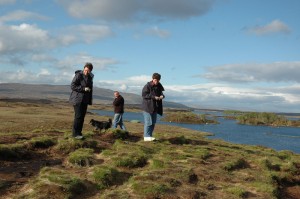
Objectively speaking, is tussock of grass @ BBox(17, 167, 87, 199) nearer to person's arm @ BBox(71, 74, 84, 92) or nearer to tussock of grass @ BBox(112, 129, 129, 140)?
person's arm @ BBox(71, 74, 84, 92)

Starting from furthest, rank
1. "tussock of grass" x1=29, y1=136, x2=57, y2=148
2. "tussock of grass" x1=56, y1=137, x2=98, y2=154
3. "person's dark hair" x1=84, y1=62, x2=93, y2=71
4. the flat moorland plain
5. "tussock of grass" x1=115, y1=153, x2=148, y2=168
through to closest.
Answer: "person's dark hair" x1=84, y1=62, x2=93, y2=71, "tussock of grass" x1=29, y1=136, x2=57, y2=148, "tussock of grass" x1=56, y1=137, x2=98, y2=154, "tussock of grass" x1=115, y1=153, x2=148, y2=168, the flat moorland plain

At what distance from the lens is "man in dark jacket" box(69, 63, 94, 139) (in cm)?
1678

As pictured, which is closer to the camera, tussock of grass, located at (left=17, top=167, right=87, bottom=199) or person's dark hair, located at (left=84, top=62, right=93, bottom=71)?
tussock of grass, located at (left=17, top=167, right=87, bottom=199)

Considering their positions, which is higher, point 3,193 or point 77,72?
point 77,72

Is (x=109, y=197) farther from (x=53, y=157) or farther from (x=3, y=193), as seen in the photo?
(x=53, y=157)

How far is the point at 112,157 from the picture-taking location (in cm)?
1427

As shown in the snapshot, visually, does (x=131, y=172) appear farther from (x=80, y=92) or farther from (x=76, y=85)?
→ (x=76, y=85)

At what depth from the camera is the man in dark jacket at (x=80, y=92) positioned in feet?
55.1

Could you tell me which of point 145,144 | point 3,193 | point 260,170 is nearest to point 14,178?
point 3,193

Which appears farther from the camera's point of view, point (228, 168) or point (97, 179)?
point (228, 168)

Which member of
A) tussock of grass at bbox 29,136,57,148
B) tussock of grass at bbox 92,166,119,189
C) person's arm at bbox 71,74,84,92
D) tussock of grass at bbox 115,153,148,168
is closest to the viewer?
tussock of grass at bbox 92,166,119,189

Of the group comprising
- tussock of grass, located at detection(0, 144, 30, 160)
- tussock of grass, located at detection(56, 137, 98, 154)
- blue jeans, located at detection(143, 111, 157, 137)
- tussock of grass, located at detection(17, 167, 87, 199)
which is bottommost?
tussock of grass, located at detection(17, 167, 87, 199)

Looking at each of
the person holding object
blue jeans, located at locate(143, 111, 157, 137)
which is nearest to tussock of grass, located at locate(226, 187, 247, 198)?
the person holding object

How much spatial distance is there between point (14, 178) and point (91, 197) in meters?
2.78
